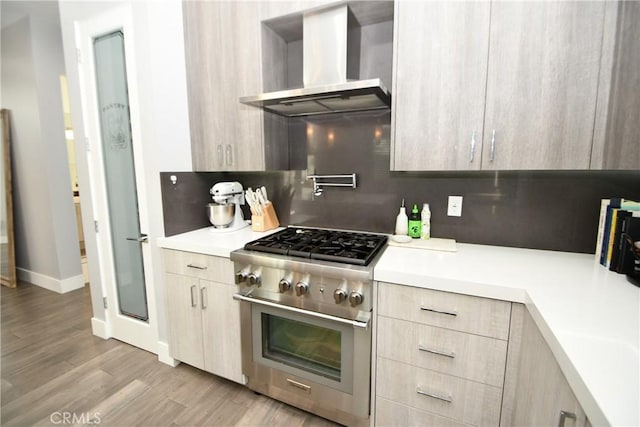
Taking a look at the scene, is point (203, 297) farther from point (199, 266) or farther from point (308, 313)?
point (308, 313)

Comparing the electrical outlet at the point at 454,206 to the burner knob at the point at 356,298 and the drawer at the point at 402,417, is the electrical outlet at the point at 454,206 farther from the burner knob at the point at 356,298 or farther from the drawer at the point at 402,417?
the drawer at the point at 402,417

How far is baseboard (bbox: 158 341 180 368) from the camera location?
6.68 feet

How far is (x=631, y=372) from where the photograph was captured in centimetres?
66

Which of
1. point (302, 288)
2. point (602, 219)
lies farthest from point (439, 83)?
point (302, 288)

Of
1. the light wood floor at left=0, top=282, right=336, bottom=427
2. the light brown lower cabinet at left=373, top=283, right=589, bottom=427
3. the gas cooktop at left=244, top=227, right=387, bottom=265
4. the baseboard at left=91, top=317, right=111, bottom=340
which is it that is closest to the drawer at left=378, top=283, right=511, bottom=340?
the light brown lower cabinet at left=373, top=283, right=589, bottom=427

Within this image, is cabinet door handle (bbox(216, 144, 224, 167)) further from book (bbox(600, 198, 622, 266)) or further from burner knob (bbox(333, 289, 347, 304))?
book (bbox(600, 198, 622, 266))

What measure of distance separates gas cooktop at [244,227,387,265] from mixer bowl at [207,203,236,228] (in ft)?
1.50

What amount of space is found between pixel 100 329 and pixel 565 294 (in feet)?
10.1

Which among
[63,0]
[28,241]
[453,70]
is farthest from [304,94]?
[28,241]

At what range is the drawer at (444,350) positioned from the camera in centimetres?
118

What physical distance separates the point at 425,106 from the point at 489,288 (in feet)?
2.96

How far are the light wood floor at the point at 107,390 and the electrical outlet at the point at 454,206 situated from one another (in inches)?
55.2

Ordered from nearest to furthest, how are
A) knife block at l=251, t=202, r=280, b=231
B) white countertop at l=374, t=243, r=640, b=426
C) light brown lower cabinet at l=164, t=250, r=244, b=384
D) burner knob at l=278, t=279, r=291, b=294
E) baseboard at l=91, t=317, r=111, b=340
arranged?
white countertop at l=374, t=243, r=640, b=426 → burner knob at l=278, t=279, r=291, b=294 → light brown lower cabinet at l=164, t=250, r=244, b=384 → knife block at l=251, t=202, r=280, b=231 → baseboard at l=91, t=317, r=111, b=340

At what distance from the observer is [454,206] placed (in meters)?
1.76
